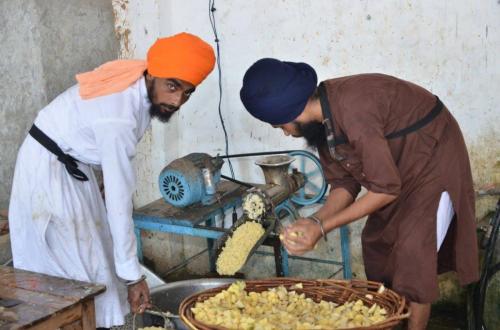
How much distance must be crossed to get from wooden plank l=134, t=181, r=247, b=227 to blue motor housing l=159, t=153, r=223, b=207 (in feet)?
0.16

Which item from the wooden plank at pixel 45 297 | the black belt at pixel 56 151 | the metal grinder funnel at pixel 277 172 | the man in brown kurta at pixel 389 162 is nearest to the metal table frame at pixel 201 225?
the metal grinder funnel at pixel 277 172

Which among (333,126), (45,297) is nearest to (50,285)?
(45,297)

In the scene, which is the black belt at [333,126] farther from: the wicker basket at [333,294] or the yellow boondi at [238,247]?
the yellow boondi at [238,247]

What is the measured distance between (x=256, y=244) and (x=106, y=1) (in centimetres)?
248

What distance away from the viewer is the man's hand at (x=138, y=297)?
2.47 meters

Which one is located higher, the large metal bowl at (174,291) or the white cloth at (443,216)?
the white cloth at (443,216)

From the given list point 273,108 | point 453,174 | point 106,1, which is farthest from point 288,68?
point 106,1

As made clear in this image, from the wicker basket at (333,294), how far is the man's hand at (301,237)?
0.13m

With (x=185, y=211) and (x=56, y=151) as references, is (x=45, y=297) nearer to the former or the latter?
(x=56, y=151)

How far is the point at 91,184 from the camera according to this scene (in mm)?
2797

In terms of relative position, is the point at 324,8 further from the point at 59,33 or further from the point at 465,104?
the point at 59,33

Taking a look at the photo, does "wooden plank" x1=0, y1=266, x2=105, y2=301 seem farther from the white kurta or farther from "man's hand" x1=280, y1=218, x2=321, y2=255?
"man's hand" x1=280, y1=218, x2=321, y2=255

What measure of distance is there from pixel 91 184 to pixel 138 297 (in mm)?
657

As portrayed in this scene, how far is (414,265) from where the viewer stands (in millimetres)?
2271
